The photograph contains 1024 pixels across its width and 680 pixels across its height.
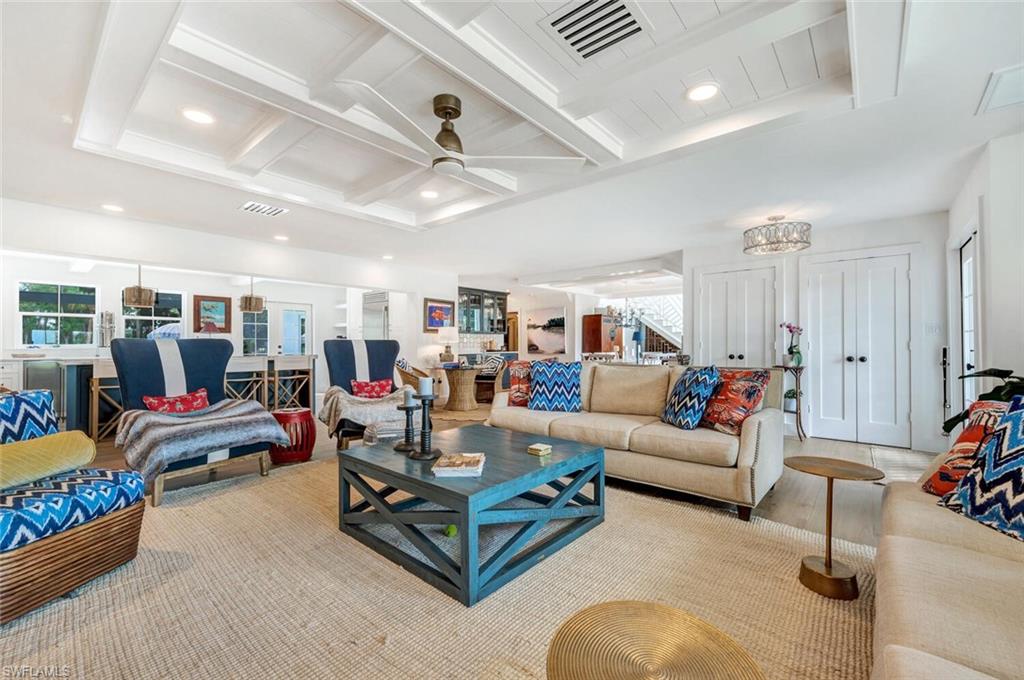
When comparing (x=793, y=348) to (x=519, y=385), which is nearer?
(x=519, y=385)

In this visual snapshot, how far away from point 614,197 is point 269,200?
3.01 meters

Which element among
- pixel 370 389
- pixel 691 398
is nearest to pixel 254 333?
pixel 370 389

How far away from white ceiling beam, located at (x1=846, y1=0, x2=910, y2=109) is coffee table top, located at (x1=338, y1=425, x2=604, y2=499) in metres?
2.20

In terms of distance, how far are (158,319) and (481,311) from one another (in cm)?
564

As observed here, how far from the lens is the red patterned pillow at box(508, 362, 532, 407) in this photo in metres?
3.97

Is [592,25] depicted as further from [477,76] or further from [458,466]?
[458,466]

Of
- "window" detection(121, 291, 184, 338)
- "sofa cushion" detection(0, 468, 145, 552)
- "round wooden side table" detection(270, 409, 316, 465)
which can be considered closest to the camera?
"sofa cushion" detection(0, 468, 145, 552)

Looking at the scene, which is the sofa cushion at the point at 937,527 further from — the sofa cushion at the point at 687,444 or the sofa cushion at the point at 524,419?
the sofa cushion at the point at 524,419

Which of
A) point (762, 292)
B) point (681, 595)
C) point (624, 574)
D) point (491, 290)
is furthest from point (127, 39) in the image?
point (491, 290)

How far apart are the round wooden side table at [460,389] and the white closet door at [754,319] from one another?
148 inches

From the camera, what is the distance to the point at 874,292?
15.0 feet

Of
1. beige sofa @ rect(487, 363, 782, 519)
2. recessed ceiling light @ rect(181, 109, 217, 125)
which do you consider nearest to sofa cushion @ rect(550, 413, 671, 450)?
beige sofa @ rect(487, 363, 782, 519)

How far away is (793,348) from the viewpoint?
486 centimetres

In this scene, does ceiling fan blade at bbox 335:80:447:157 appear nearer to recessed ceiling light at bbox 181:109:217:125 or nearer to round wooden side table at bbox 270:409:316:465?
recessed ceiling light at bbox 181:109:217:125
